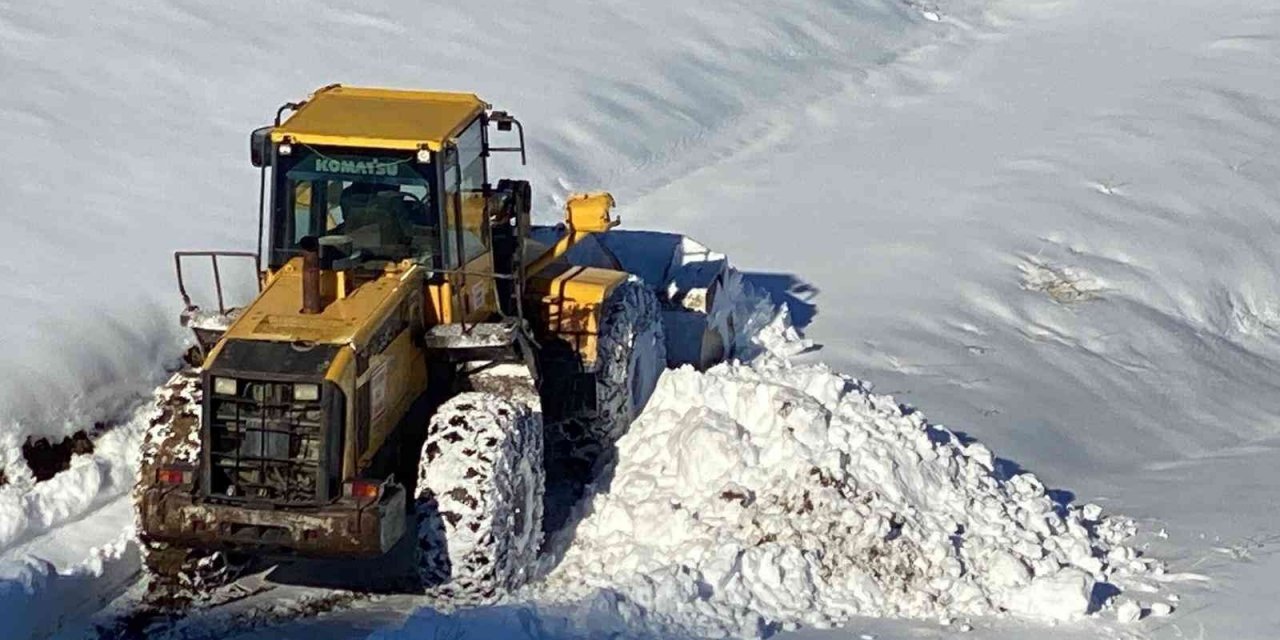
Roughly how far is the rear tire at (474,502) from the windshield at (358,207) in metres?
0.93

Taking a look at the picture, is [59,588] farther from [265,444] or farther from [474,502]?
[474,502]

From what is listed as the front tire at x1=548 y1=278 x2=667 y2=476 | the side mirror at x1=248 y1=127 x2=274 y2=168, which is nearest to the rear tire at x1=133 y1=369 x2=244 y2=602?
the side mirror at x1=248 y1=127 x2=274 y2=168

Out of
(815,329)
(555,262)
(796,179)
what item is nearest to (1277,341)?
(815,329)

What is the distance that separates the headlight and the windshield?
1.31 m

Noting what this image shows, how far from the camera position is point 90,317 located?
483 inches

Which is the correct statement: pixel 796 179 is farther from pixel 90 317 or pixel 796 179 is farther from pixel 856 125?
pixel 90 317

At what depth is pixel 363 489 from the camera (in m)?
8.71

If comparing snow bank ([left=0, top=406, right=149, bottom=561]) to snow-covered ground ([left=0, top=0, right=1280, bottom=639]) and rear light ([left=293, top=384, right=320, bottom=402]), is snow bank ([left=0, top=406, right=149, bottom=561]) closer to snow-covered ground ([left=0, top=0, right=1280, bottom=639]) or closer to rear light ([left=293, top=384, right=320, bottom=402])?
snow-covered ground ([left=0, top=0, right=1280, bottom=639])

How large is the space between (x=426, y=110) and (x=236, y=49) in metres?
11.6

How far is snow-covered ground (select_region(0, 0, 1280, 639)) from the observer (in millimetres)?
10742

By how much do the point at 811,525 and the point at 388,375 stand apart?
2.31 metres

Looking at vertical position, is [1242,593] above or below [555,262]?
below

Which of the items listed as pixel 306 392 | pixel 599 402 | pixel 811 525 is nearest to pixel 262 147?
pixel 306 392

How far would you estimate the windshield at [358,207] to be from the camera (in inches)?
384
